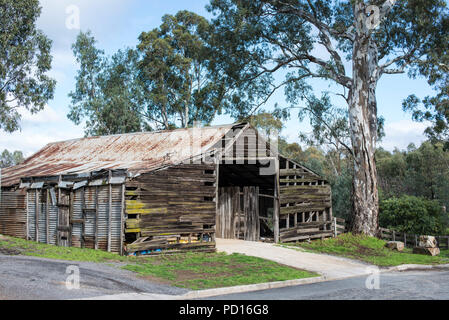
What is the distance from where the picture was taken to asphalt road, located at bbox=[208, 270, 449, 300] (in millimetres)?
11215

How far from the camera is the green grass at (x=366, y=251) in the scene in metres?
19.7

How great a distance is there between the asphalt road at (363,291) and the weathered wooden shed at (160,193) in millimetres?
6824

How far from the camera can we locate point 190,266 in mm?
15539

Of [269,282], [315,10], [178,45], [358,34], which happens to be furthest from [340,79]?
[178,45]

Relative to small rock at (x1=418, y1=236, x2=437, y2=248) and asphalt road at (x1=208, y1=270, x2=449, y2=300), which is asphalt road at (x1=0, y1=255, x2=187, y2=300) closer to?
asphalt road at (x1=208, y1=270, x2=449, y2=300)

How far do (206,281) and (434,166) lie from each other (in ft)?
135

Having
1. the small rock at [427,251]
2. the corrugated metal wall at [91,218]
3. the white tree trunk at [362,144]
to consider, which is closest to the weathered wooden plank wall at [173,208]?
the corrugated metal wall at [91,218]

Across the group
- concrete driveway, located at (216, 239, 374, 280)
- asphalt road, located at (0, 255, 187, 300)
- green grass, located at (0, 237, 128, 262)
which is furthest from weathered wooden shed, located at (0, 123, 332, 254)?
asphalt road, located at (0, 255, 187, 300)

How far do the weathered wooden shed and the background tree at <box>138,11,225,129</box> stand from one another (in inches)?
693

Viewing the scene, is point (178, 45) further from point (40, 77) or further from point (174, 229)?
point (174, 229)

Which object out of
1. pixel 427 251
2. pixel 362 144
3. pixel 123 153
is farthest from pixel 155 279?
pixel 362 144

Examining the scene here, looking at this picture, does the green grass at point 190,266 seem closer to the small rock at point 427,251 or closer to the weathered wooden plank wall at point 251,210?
the weathered wooden plank wall at point 251,210

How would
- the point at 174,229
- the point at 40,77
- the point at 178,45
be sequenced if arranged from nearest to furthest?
1. the point at 174,229
2. the point at 40,77
3. the point at 178,45
